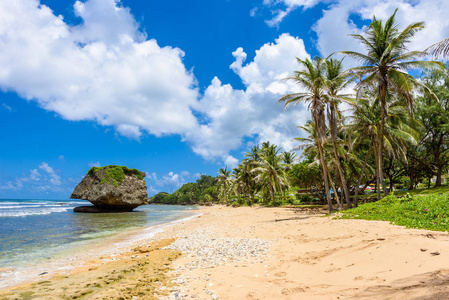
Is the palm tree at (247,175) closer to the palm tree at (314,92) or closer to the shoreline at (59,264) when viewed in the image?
the palm tree at (314,92)

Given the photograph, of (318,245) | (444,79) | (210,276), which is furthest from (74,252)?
(444,79)

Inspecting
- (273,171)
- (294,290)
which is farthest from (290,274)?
(273,171)

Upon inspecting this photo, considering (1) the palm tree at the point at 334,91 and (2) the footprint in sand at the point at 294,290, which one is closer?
(2) the footprint in sand at the point at 294,290

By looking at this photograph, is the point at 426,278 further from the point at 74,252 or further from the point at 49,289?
the point at 74,252

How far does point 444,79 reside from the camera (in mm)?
25406

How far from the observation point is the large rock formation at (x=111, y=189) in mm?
45969

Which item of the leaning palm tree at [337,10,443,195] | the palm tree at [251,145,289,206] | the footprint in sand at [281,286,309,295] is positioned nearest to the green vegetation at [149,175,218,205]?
the palm tree at [251,145,289,206]

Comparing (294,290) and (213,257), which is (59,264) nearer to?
(213,257)

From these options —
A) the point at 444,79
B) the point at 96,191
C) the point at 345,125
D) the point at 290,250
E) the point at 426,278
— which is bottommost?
the point at 290,250

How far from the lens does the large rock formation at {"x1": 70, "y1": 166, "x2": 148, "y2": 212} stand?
45969 millimetres

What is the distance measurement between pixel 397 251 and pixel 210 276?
5215 mm

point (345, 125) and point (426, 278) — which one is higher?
point (345, 125)

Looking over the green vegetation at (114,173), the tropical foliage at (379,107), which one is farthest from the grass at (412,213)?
the green vegetation at (114,173)

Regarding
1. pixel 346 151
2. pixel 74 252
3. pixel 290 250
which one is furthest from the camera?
pixel 346 151
